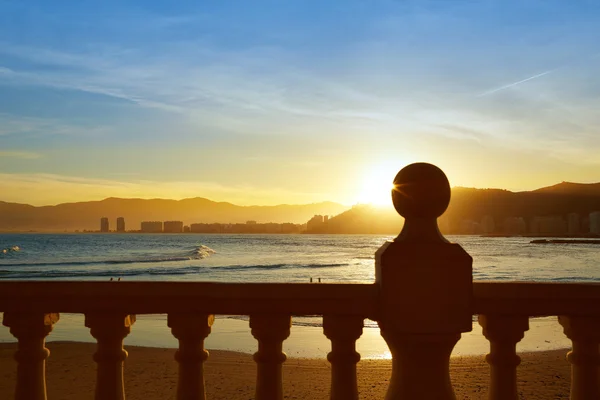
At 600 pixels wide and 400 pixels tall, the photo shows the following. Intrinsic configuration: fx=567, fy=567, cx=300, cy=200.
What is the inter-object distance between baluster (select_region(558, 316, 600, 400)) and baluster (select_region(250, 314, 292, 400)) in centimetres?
147

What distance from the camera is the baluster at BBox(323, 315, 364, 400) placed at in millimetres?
2848

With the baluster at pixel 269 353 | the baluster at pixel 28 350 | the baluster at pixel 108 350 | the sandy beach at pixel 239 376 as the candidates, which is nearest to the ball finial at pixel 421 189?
the baluster at pixel 269 353

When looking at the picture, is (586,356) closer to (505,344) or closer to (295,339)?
(505,344)

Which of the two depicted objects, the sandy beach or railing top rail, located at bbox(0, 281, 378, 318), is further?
the sandy beach

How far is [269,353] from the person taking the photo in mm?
2873

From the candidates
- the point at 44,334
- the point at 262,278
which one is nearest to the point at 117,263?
the point at 262,278

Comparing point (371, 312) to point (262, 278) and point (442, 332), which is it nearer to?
point (442, 332)

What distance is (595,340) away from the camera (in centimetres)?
289

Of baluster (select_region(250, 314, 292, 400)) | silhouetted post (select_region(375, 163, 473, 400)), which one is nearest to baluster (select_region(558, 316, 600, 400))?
silhouetted post (select_region(375, 163, 473, 400))

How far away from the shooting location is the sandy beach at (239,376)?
9.55m

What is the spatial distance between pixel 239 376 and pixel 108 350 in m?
8.18

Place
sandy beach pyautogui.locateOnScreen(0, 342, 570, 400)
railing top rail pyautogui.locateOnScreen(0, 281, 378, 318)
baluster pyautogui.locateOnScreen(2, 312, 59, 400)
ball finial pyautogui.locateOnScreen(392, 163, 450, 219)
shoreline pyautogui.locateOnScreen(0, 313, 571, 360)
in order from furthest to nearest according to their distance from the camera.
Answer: shoreline pyautogui.locateOnScreen(0, 313, 571, 360), sandy beach pyautogui.locateOnScreen(0, 342, 570, 400), baluster pyautogui.locateOnScreen(2, 312, 59, 400), railing top rail pyautogui.locateOnScreen(0, 281, 378, 318), ball finial pyautogui.locateOnScreen(392, 163, 450, 219)

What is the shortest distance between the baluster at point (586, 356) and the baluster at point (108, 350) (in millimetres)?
2310

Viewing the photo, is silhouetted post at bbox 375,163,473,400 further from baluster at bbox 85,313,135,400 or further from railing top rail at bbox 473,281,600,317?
baluster at bbox 85,313,135,400
